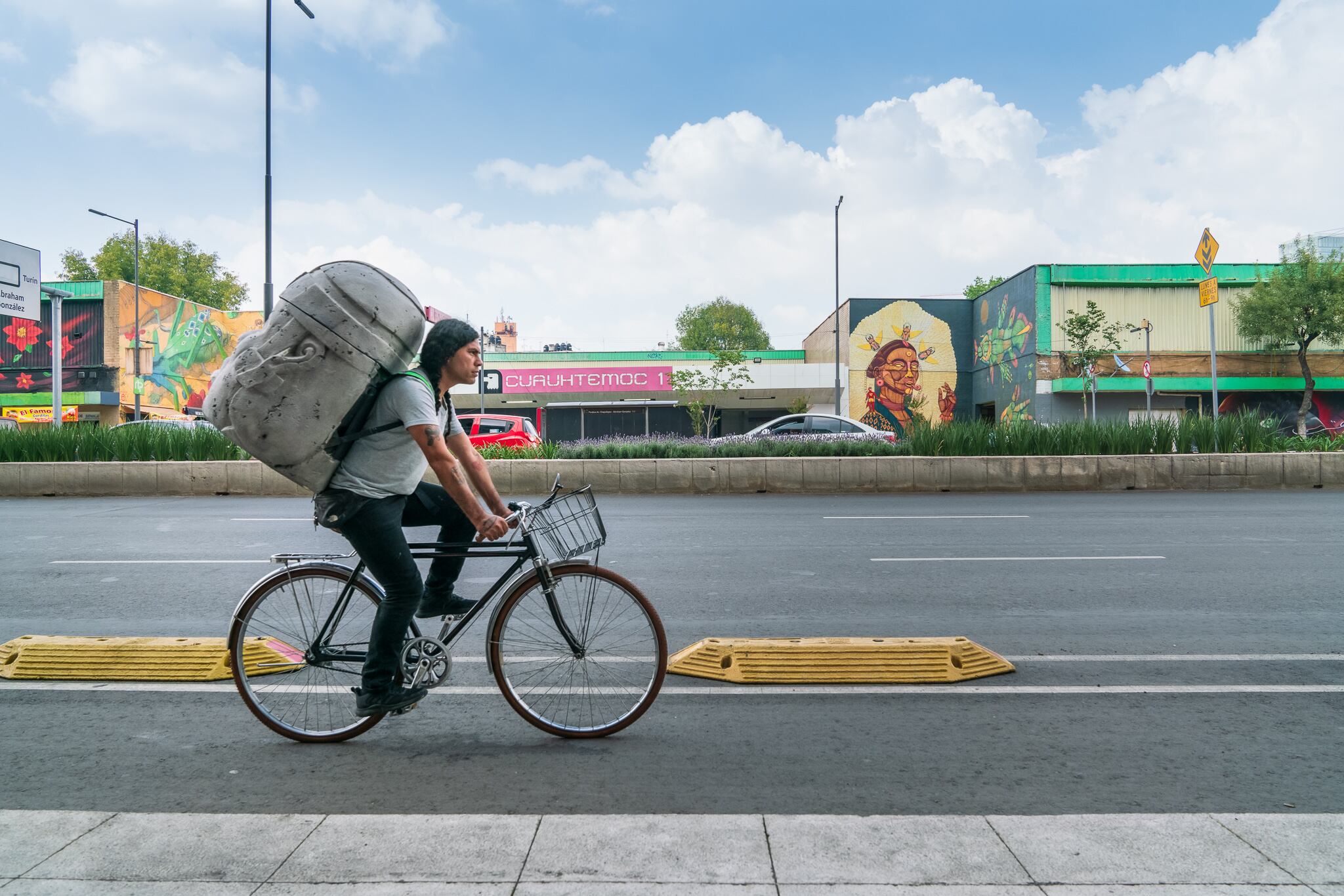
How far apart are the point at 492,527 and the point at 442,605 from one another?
0.52 m

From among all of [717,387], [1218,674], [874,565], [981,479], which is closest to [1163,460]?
[981,479]

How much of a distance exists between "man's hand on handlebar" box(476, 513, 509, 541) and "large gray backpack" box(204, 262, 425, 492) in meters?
0.66

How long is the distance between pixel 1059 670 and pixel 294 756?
376cm

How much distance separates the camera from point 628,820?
9.69 ft

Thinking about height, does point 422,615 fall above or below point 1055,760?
above

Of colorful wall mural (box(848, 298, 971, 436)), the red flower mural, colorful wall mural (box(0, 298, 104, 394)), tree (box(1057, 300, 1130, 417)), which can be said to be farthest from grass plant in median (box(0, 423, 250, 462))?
colorful wall mural (box(848, 298, 971, 436))

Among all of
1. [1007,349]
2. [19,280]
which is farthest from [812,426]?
[1007,349]

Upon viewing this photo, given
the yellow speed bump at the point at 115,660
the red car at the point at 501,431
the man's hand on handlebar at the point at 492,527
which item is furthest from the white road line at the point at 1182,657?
the red car at the point at 501,431

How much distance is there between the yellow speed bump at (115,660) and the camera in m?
4.77

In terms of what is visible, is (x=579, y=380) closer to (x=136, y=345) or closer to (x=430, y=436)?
(x=136, y=345)

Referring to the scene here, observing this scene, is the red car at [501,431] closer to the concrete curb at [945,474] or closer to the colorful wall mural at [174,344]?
the concrete curb at [945,474]

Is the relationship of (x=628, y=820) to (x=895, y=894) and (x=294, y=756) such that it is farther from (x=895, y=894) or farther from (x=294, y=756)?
(x=294, y=756)

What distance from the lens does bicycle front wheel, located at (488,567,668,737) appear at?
12.3ft

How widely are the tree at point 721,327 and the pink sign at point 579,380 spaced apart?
4527 cm
